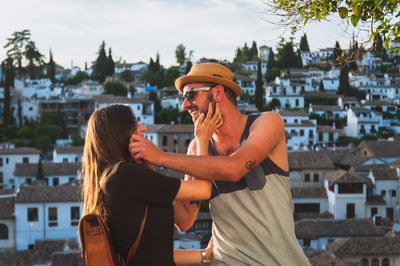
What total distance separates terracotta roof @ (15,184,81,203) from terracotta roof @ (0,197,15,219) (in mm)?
800

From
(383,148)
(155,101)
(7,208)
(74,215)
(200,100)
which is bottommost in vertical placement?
(74,215)

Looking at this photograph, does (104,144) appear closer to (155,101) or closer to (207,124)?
(207,124)

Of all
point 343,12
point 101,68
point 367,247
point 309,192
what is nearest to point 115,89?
point 101,68

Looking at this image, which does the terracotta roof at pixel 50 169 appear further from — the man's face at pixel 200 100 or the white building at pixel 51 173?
the man's face at pixel 200 100

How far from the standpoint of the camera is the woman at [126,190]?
2.75 metres

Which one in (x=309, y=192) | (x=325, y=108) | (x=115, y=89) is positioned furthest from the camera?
(x=115, y=89)

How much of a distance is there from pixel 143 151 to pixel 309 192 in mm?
33960

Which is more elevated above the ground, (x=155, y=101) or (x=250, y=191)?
(x=155, y=101)

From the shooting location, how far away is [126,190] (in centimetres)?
274

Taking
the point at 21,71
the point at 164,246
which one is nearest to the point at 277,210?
the point at 164,246

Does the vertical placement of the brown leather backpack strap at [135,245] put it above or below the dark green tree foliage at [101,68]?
below

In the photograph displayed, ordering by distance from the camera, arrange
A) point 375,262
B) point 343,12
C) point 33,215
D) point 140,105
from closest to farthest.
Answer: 1. point 343,12
2. point 375,262
3. point 33,215
4. point 140,105

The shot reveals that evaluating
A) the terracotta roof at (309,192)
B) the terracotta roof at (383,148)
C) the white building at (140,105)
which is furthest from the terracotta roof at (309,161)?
the white building at (140,105)

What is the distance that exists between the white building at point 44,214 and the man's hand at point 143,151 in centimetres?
2735
